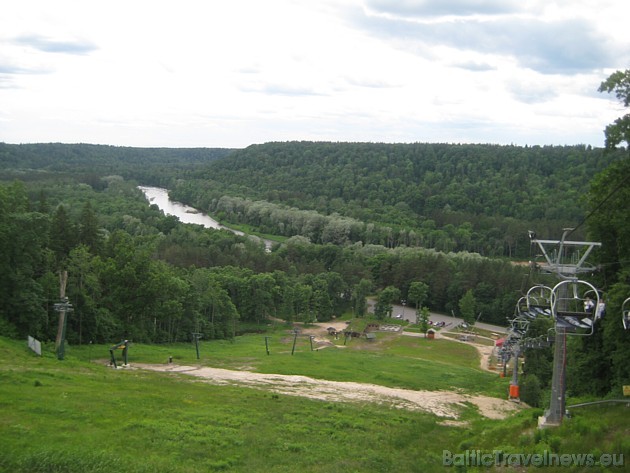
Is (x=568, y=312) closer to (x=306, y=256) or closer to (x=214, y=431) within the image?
(x=214, y=431)

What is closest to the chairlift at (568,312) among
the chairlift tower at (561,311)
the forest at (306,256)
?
the chairlift tower at (561,311)

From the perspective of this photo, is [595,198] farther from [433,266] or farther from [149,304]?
[433,266]

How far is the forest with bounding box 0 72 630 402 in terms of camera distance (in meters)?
27.6

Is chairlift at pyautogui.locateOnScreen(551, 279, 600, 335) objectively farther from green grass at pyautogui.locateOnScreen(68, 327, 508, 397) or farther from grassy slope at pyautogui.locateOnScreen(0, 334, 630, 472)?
green grass at pyautogui.locateOnScreen(68, 327, 508, 397)

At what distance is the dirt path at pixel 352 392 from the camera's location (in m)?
29.5

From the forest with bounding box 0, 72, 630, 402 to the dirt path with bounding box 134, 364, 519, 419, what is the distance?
5.83 metres

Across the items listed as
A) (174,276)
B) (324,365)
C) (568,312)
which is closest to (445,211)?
(174,276)

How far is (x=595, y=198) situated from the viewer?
26078mm

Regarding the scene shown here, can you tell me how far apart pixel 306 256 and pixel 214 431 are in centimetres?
8923

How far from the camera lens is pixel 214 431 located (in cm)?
1945

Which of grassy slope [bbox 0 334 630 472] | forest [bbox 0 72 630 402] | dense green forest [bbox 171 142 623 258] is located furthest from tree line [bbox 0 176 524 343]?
dense green forest [bbox 171 142 623 258]

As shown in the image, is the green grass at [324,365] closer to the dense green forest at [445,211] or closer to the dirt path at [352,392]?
the dirt path at [352,392]

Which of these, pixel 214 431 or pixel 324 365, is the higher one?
pixel 214 431

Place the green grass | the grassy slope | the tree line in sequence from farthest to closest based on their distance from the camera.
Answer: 1. the tree line
2. the green grass
3. the grassy slope
